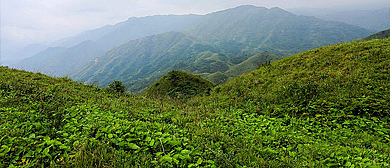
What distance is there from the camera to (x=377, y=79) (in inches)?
302

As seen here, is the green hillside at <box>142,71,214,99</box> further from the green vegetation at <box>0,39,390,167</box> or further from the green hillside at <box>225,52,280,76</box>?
the green hillside at <box>225,52,280,76</box>

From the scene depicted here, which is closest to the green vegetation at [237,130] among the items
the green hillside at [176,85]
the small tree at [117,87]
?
the small tree at [117,87]

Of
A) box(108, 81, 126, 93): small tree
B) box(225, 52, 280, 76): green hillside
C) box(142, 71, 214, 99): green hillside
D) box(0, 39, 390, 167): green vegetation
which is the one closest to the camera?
box(0, 39, 390, 167): green vegetation

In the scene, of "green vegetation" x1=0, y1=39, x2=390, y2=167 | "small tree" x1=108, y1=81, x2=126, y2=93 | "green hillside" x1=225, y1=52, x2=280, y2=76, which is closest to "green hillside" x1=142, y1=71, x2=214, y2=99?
"small tree" x1=108, y1=81, x2=126, y2=93

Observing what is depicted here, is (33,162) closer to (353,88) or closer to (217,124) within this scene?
(217,124)

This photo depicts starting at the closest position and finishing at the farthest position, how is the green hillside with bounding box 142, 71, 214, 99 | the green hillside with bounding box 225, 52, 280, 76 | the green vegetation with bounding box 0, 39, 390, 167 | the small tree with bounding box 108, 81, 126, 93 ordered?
the green vegetation with bounding box 0, 39, 390, 167 < the small tree with bounding box 108, 81, 126, 93 < the green hillside with bounding box 142, 71, 214, 99 < the green hillside with bounding box 225, 52, 280, 76

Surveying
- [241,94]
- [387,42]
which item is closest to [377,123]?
[241,94]

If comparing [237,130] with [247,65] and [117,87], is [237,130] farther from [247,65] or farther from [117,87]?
[247,65]

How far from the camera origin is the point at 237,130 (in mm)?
5496

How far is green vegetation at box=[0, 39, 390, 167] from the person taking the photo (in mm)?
3262

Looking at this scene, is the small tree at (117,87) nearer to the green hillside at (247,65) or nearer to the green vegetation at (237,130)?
the green vegetation at (237,130)

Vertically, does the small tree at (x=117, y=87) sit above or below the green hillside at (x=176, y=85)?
above

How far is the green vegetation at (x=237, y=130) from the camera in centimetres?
326

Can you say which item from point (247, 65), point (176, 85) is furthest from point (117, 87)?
point (247, 65)
